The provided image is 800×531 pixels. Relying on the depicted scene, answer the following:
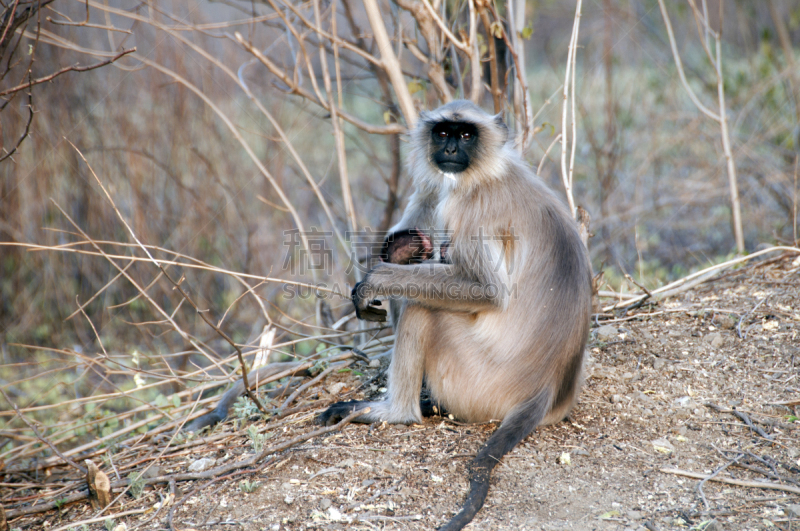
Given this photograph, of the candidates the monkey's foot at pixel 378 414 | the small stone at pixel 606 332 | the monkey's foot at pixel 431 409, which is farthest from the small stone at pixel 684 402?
the monkey's foot at pixel 378 414

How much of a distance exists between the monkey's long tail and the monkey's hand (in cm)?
82

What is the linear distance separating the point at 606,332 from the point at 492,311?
42.8 inches

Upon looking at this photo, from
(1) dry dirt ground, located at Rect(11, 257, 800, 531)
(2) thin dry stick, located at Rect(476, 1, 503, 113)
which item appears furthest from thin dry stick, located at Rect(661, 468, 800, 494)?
(2) thin dry stick, located at Rect(476, 1, 503, 113)

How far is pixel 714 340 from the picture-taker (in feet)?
11.2

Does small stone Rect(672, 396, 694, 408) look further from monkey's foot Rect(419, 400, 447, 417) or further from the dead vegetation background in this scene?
monkey's foot Rect(419, 400, 447, 417)

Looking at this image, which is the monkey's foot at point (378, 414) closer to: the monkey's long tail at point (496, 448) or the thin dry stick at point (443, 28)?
the monkey's long tail at point (496, 448)

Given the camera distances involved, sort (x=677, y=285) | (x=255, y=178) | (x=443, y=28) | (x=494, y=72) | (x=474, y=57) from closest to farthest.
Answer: (x=443, y=28) → (x=474, y=57) → (x=494, y=72) → (x=677, y=285) → (x=255, y=178)

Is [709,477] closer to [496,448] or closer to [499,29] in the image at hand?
[496,448]

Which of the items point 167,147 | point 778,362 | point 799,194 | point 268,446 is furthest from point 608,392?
point 167,147

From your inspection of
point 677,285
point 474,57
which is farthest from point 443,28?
point 677,285

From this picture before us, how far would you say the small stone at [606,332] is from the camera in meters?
→ 3.57

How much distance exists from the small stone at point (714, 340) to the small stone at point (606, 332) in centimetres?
46

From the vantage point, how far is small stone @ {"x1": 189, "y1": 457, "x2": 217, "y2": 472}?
277cm

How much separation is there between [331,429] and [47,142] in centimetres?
441
